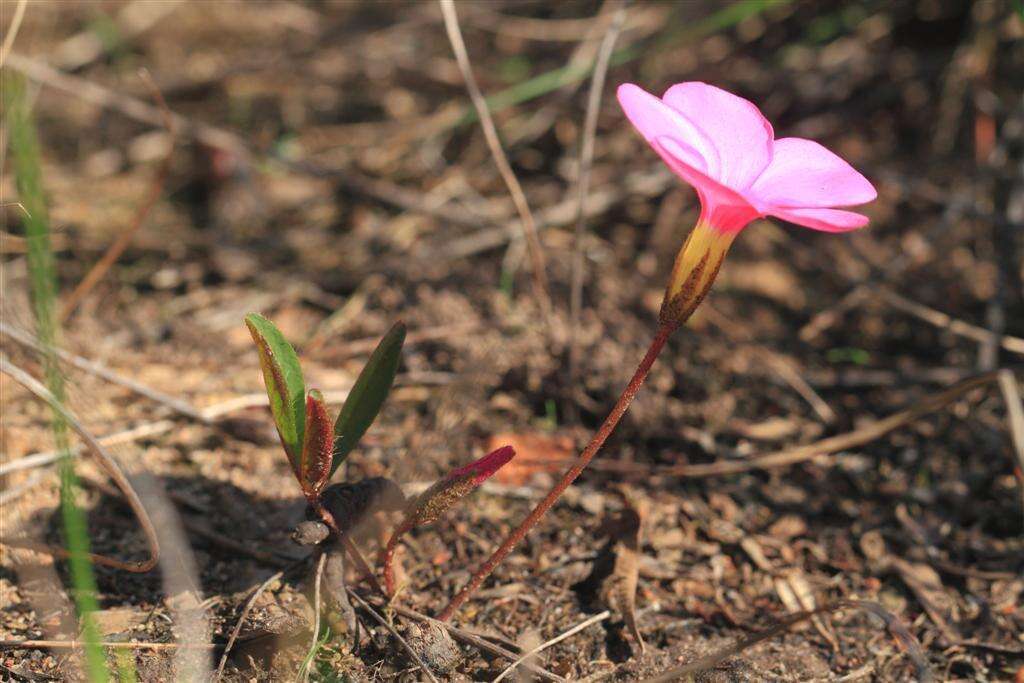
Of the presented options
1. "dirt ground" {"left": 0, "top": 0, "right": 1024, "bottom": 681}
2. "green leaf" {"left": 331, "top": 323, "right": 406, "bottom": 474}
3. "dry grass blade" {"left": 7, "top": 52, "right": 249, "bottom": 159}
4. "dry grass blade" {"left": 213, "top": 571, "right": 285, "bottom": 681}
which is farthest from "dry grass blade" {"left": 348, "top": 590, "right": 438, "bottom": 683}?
"dry grass blade" {"left": 7, "top": 52, "right": 249, "bottom": 159}

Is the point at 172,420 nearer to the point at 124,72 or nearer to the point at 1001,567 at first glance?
the point at 1001,567

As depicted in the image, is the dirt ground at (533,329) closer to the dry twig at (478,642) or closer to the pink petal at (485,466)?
the dry twig at (478,642)

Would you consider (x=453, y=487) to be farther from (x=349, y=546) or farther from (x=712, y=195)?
(x=712, y=195)

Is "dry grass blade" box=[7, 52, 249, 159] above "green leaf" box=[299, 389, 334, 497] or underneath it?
above

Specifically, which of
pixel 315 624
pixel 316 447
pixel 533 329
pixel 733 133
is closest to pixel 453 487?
pixel 316 447

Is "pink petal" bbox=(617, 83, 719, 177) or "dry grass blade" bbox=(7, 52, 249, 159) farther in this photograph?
"dry grass blade" bbox=(7, 52, 249, 159)

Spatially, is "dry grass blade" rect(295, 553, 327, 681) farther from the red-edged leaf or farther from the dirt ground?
the red-edged leaf

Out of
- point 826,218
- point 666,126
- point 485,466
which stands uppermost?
point 666,126

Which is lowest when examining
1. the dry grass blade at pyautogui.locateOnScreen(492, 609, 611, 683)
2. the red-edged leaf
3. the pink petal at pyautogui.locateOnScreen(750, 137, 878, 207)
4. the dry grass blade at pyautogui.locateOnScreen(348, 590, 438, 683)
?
the dry grass blade at pyautogui.locateOnScreen(492, 609, 611, 683)
